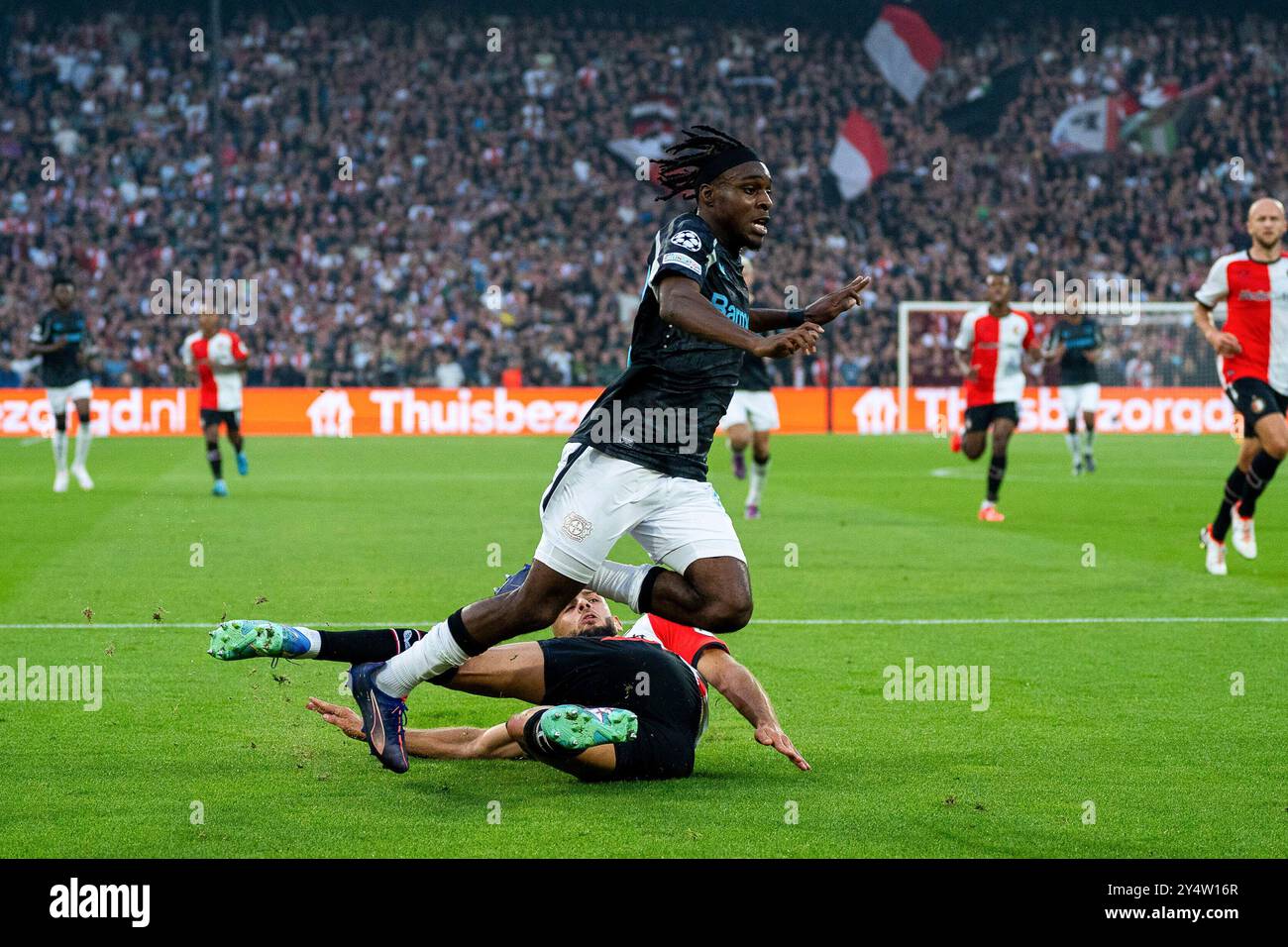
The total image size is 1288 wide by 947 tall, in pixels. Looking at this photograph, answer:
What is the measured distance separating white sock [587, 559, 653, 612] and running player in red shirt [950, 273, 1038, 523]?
10901 mm

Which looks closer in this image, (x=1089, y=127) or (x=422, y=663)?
(x=422, y=663)

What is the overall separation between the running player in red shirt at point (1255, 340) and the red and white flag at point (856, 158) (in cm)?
2887

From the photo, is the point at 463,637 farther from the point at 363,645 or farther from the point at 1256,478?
the point at 1256,478

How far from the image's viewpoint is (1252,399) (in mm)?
11750

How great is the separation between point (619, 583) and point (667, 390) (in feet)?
2.35

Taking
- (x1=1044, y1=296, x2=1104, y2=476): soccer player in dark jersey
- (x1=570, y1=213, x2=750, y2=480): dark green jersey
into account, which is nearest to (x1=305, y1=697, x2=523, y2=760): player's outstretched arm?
(x1=570, y1=213, x2=750, y2=480): dark green jersey

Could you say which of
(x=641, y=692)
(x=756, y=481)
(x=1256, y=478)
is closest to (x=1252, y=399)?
(x=1256, y=478)

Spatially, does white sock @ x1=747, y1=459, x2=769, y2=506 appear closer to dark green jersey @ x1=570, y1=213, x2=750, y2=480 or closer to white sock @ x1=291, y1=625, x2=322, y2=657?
dark green jersey @ x1=570, y1=213, x2=750, y2=480

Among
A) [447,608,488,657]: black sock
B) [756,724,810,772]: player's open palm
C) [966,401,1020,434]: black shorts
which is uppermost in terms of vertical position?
[966,401,1020,434]: black shorts

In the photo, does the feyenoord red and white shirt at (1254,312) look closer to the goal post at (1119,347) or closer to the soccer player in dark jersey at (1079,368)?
the soccer player in dark jersey at (1079,368)

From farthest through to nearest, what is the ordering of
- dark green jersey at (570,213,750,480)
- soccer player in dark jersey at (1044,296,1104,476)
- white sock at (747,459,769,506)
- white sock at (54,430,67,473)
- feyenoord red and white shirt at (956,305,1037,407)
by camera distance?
1. soccer player in dark jersey at (1044,296,1104,476)
2. white sock at (54,430,67,473)
3. feyenoord red and white shirt at (956,305,1037,407)
4. white sock at (747,459,769,506)
5. dark green jersey at (570,213,750,480)

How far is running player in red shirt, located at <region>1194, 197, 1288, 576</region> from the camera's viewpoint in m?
11.6

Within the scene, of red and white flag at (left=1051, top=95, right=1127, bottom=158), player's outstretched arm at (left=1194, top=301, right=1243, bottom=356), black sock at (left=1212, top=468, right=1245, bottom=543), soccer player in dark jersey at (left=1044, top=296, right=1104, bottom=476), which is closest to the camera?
player's outstretched arm at (left=1194, top=301, right=1243, bottom=356)

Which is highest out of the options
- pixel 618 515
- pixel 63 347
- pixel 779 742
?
pixel 63 347
